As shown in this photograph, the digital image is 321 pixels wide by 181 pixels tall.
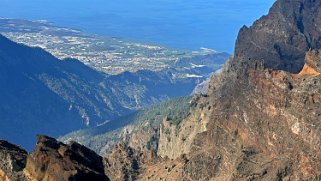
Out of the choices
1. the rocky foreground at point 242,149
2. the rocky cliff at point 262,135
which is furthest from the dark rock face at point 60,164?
the rocky cliff at point 262,135

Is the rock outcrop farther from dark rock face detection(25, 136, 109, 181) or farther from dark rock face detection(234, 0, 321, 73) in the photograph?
dark rock face detection(234, 0, 321, 73)

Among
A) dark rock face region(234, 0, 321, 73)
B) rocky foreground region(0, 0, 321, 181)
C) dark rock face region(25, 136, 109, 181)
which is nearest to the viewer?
dark rock face region(25, 136, 109, 181)

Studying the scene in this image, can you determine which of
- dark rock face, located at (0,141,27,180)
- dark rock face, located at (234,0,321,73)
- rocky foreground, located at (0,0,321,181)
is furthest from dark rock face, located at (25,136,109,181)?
dark rock face, located at (234,0,321,73)

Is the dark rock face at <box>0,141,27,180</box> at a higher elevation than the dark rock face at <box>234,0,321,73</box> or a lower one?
lower

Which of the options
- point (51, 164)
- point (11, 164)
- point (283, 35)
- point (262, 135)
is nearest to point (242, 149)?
point (262, 135)

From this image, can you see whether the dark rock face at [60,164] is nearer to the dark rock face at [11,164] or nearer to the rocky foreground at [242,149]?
the rocky foreground at [242,149]

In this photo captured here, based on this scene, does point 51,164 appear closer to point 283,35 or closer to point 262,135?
point 262,135

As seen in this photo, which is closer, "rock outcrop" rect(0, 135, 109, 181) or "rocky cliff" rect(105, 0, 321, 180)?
"rock outcrop" rect(0, 135, 109, 181)
